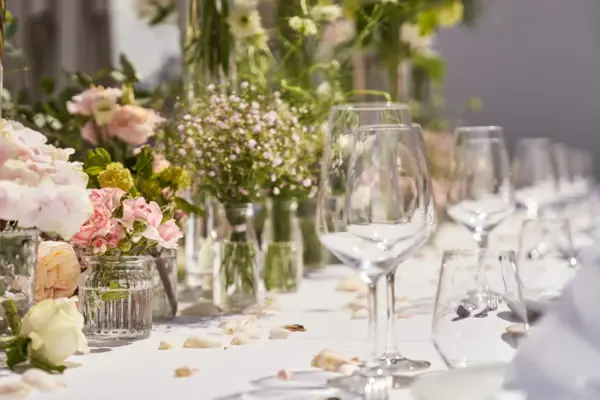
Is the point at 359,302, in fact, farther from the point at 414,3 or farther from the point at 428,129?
the point at 428,129

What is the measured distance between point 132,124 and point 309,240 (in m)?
0.61

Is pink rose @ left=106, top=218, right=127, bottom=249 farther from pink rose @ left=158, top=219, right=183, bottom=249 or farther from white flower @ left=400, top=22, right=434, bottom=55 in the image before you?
white flower @ left=400, top=22, right=434, bottom=55

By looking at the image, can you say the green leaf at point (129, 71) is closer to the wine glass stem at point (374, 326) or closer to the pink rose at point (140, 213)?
the pink rose at point (140, 213)

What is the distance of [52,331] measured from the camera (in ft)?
3.03

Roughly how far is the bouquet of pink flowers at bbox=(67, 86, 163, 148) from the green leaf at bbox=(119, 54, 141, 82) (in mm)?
136

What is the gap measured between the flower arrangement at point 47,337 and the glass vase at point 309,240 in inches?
40.9

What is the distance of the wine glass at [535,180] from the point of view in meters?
2.58

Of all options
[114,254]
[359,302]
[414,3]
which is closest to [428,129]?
[414,3]

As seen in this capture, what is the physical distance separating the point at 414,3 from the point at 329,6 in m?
0.23

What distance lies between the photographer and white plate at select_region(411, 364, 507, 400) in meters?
0.76

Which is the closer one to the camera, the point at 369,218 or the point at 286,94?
the point at 369,218

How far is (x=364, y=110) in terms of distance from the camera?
0.98m

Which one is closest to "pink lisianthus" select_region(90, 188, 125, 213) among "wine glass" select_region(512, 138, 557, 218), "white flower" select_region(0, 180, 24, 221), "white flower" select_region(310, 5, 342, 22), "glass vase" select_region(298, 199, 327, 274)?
"white flower" select_region(0, 180, 24, 221)

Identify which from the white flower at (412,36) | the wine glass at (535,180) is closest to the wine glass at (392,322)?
the white flower at (412,36)
